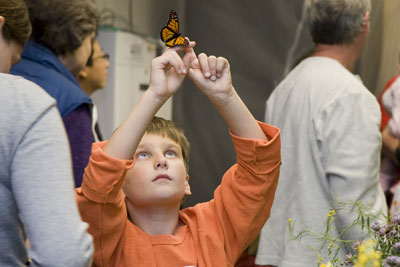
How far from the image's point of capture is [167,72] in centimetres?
123

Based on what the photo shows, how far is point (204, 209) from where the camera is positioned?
4.75 feet

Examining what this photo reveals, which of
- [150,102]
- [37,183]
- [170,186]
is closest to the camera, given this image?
[37,183]

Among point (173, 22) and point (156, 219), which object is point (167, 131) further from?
point (173, 22)

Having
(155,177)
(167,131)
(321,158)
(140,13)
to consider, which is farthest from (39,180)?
(140,13)

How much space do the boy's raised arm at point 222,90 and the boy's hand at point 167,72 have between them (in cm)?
5

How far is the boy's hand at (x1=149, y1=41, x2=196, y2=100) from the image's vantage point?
1.19 m

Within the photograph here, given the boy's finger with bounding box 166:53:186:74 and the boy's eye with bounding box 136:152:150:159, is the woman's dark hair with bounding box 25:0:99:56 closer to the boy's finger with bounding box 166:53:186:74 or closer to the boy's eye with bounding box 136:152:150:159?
the boy's eye with bounding box 136:152:150:159

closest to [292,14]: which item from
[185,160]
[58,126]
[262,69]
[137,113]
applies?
[262,69]

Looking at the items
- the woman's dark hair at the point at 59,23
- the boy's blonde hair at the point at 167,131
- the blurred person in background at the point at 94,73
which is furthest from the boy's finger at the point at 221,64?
the blurred person in background at the point at 94,73

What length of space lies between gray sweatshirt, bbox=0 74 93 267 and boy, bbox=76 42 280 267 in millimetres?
203

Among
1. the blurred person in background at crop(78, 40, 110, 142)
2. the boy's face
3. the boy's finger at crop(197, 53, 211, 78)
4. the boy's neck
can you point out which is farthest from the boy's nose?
the blurred person in background at crop(78, 40, 110, 142)

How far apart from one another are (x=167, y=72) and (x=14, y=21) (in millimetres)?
320

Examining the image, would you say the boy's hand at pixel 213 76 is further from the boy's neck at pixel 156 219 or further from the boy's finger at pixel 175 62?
the boy's neck at pixel 156 219

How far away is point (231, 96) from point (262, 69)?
78.1 inches
